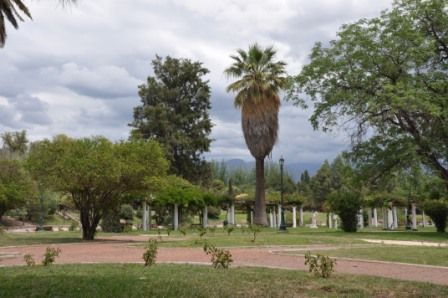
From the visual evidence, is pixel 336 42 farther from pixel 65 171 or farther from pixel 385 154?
pixel 65 171

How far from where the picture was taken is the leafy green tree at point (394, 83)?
34.2ft

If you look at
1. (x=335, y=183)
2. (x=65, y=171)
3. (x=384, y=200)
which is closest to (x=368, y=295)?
(x=65, y=171)

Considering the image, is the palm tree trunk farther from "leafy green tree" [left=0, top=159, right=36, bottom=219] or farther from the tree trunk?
"leafy green tree" [left=0, top=159, right=36, bottom=219]

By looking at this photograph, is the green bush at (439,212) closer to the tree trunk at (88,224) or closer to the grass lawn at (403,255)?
the grass lawn at (403,255)

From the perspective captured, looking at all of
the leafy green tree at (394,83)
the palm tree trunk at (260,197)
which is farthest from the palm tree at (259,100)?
the leafy green tree at (394,83)

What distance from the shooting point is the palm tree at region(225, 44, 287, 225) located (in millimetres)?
41250

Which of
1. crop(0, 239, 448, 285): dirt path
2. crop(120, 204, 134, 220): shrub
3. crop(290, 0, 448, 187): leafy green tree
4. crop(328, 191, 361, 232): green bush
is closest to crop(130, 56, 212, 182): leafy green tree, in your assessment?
crop(120, 204, 134, 220): shrub

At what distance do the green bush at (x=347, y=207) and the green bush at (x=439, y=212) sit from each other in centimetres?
Result: 481

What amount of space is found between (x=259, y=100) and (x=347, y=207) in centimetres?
1099

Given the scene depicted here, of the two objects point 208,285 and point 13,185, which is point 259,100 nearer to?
point 13,185

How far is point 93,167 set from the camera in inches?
1024

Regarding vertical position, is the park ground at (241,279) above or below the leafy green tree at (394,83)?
below

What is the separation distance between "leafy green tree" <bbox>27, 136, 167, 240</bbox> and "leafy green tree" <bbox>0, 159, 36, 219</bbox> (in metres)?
Answer: 12.5

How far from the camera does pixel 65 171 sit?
26.2 metres
